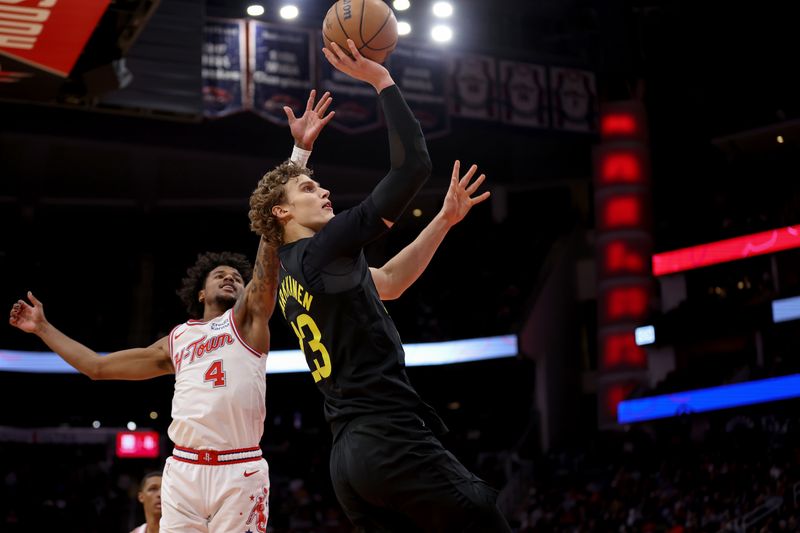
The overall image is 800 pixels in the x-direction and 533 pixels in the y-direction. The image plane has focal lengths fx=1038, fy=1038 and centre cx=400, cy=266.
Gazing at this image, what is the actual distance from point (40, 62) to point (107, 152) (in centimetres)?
1704

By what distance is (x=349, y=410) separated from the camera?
3.94m

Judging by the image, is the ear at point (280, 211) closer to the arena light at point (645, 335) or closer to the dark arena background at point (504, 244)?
the dark arena background at point (504, 244)

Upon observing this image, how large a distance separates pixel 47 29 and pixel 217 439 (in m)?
7.31

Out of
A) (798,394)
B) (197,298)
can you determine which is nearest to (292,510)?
(798,394)

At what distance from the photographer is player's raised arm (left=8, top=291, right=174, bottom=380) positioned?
5.70m

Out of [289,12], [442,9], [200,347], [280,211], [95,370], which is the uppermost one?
[442,9]

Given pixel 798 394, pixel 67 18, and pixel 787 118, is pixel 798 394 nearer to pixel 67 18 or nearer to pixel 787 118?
pixel 787 118

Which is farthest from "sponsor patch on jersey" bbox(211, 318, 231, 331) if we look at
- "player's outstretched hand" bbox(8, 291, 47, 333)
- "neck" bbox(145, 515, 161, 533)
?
"neck" bbox(145, 515, 161, 533)

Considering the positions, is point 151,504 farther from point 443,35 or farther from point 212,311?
point 443,35

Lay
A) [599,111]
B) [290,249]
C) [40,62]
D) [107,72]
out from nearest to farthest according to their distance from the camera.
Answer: [290,249] → [40,62] → [107,72] → [599,111]

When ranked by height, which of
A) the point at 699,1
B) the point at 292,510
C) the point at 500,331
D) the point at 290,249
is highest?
the point at 699,1

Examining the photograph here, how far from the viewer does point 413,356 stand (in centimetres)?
2558

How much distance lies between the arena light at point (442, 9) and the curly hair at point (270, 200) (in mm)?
20143

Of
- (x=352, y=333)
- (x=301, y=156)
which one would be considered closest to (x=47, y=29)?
(x=301, y=156)
